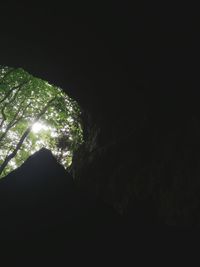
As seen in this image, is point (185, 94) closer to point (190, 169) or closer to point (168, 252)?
point (190, 169)

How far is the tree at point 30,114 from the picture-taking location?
1952 cm

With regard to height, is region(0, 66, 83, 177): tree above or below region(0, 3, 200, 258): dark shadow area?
above

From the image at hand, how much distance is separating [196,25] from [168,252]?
4.60 meters

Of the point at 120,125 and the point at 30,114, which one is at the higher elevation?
the point at 30,114

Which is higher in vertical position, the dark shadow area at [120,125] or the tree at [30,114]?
the tree at [30,114]

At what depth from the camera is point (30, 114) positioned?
24.8 meters

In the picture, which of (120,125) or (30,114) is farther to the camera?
(30,114)

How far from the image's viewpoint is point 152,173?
22.8 feet

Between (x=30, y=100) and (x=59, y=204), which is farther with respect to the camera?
(x=30, y=100)

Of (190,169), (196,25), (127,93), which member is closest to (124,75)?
(127,93)

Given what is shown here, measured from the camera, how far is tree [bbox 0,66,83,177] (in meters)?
19.5

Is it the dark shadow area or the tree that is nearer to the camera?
the dark shadow area

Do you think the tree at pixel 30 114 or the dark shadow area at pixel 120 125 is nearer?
the dark shadow area at pixel 120 125

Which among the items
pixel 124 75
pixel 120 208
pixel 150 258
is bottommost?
pixel 150 258
